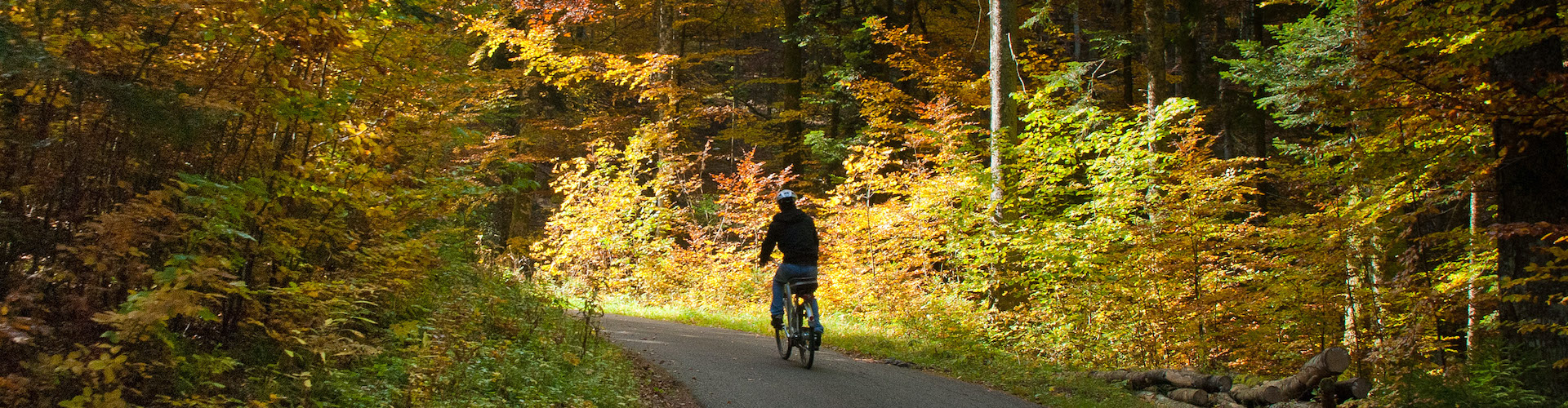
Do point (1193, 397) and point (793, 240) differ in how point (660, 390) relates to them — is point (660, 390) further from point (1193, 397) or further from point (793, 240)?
point (1193, 397)

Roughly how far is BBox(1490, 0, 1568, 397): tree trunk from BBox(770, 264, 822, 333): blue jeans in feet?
18.4

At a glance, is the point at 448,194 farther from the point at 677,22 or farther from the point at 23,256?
the point at 677,22

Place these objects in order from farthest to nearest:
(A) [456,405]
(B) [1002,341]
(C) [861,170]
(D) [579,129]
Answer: (D) [579,129] < (C) [861,170] < (B) [1002,341] < (A) [456,405]

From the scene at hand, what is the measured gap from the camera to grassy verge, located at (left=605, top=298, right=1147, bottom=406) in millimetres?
7938

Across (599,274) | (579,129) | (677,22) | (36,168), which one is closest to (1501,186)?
(36,168)

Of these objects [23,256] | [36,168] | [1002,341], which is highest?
[36,168]

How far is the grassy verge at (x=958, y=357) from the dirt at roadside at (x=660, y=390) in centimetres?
301

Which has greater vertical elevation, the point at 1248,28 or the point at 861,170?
the point at 1248,28

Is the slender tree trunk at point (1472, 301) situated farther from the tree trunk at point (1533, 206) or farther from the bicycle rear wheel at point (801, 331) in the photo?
the bicycle rear wheel at point (801, 331)

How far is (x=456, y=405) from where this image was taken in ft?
17.6

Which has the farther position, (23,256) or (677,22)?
(677,22)

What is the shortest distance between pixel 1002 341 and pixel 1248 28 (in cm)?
1512

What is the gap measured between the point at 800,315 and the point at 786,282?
452 millimetres

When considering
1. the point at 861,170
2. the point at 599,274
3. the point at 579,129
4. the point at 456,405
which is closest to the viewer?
the point at 456,405
